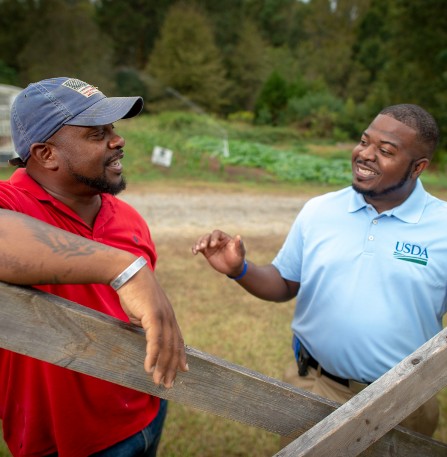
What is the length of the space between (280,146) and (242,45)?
643 inches

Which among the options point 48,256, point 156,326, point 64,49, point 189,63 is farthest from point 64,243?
point 189,63

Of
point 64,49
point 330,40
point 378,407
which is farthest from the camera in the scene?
point 330,40

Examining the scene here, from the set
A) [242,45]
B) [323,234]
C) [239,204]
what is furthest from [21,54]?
[323,234]

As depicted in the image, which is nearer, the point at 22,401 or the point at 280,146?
the point at 22,401

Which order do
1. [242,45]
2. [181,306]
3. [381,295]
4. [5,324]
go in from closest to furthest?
[5,324], [381,295], [181,306], [242,45]

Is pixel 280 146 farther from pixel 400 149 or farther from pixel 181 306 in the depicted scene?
pixel 400 149

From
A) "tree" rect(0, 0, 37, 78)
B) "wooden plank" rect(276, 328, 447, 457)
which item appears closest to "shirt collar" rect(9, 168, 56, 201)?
"wooden plank" rect(276, 328, 447, 457)

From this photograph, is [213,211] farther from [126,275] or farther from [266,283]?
[126,275]

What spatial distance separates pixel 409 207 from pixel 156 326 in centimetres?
145

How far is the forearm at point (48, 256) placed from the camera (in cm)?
112

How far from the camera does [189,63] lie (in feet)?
102

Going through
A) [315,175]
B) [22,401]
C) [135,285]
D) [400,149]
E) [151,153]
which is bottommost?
[151,153]

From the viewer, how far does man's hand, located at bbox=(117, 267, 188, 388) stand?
115 centimetres

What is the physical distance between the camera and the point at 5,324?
43.3 inches
